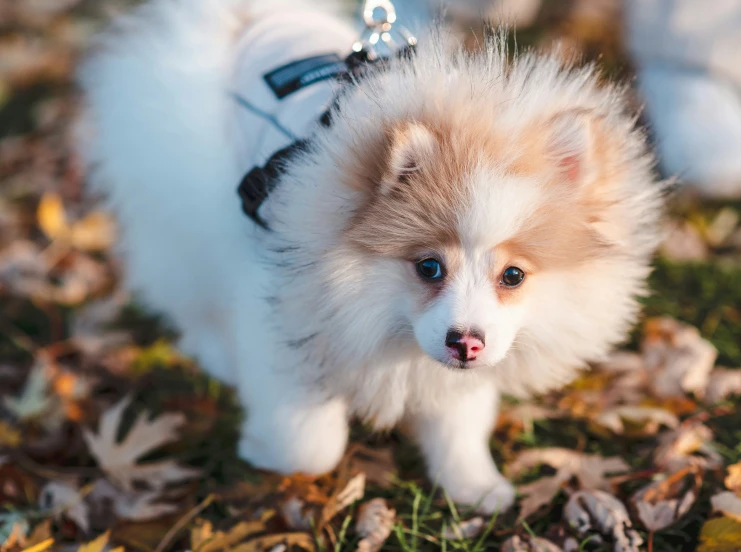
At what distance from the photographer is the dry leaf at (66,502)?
2.10m

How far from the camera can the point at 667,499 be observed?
205cm

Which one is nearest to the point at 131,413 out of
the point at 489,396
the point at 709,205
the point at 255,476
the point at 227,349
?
the point at 227,349

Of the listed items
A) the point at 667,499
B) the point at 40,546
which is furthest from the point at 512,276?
the point at 40,546

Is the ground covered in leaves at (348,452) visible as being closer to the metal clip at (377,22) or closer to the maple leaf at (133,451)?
the maple leaf at (133,451)

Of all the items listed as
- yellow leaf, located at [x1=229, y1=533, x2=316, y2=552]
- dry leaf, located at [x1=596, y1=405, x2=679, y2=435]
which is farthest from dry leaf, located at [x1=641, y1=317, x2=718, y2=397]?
yellow leaf, located at [x1=229, y1=533, x2=316, y2=552]

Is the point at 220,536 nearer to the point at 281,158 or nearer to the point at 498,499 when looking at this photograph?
the point at 498,499

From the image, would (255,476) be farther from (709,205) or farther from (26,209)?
(709,205)

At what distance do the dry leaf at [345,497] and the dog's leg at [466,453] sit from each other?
228mm

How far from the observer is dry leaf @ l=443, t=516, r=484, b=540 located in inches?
78.9

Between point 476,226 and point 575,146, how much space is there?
32 centimetres

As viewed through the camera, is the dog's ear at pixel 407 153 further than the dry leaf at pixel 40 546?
No

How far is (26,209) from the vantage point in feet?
12.8

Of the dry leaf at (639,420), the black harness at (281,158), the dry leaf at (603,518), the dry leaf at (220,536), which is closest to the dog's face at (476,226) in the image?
the black harness at (281,158)

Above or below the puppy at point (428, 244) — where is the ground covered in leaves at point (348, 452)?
below
